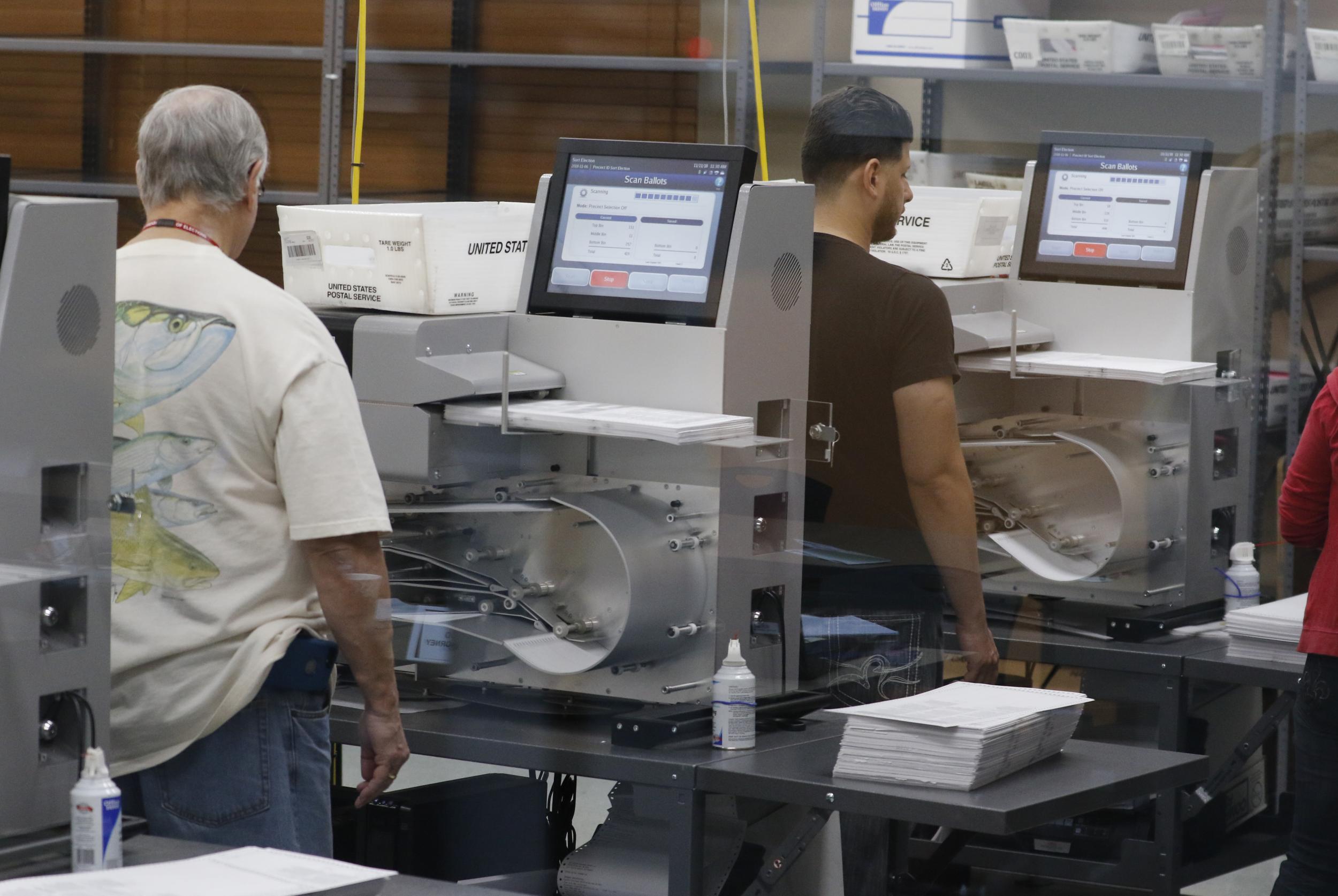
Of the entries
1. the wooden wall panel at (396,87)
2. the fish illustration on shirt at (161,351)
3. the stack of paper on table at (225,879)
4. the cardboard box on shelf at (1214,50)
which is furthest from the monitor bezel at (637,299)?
the wooden wall panel at (396,87)

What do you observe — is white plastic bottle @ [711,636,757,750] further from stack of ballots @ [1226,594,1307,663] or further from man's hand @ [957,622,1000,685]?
stack of ballots @ [1226,594,1307,663]

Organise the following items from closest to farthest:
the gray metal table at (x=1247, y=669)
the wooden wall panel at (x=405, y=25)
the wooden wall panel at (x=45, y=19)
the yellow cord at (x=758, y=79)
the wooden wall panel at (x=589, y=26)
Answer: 1. the gray metal table at (x=1247, y=669)
2. the yellow cord at (x=758, y=79)
3. the wooden wall panel at (x=589, y=26)
4. the wooden wall panel at (x=405, y=25)
5. the wooden wall panel at (x=45, y=19)

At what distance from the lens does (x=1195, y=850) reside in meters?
3.41

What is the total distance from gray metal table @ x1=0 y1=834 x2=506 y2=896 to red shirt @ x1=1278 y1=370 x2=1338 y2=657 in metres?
1.41

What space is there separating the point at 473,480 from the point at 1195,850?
1691 millimetres

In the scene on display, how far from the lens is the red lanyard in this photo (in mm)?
2041

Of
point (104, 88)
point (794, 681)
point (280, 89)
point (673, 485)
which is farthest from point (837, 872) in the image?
point (104, 88)

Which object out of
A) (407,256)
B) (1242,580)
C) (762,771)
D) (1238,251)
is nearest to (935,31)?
(1238,251)

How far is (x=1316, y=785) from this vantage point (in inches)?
102

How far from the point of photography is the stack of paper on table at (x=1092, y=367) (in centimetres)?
305

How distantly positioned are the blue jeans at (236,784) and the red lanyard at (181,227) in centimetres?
51

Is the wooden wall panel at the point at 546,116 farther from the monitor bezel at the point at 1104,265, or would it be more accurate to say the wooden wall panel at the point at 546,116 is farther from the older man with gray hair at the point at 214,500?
the older man with gray hair at the point at 214,500

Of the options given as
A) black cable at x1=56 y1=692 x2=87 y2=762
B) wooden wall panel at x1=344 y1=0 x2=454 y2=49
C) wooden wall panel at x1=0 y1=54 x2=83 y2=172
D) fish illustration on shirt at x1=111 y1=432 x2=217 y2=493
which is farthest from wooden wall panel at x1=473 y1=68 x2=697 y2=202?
black cable at x1=56 y1=692 x2=87 y2=762

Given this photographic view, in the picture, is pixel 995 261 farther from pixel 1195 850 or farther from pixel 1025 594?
pixel 1195 850
